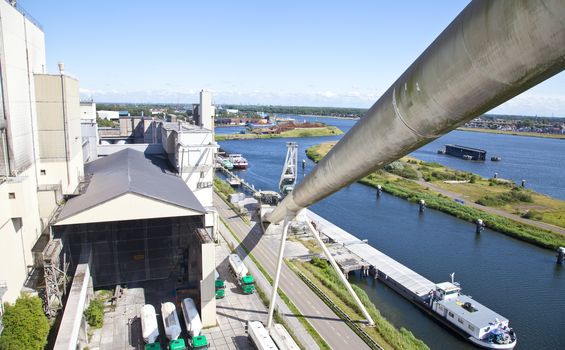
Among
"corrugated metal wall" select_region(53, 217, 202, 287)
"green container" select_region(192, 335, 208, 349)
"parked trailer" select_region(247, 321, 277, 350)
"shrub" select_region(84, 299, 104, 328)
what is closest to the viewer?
"parked trailer" select_region(247, 321, 277, 350)

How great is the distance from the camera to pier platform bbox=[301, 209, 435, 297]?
28.8 metres

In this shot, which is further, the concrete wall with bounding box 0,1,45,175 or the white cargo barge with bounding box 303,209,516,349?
the white cargo barge with bounding box 303,209,516,349

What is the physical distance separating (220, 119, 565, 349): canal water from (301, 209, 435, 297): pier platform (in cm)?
104

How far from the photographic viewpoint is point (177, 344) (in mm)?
18094

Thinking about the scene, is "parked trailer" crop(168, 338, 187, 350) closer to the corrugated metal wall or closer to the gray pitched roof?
the corrugated metal wall

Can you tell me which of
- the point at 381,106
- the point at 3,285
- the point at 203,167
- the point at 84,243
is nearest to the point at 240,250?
the point at 203,167

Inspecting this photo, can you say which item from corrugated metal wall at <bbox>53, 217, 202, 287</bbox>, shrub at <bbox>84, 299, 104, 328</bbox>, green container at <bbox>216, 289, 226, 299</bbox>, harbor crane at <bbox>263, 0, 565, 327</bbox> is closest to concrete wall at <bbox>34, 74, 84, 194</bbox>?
corrugated metal wall at <bbox>53, 217, 202, 287</bbox>

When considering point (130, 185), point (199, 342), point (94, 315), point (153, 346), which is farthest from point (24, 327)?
point (130, 185)

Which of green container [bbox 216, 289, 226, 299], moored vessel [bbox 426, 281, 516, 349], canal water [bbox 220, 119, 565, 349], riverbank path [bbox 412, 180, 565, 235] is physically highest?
green container [bbox 216, 289, 226, 299]

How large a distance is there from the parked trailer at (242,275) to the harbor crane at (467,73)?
1696 centimetres

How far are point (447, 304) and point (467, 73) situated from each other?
77.9 ft

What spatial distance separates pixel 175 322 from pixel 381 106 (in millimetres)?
15948

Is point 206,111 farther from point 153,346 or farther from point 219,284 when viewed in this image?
point 153,346

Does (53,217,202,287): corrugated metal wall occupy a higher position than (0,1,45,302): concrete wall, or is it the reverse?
(0,1,45,302): concrete wall
